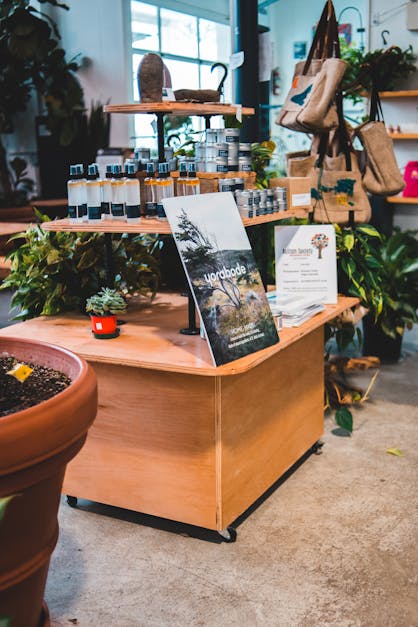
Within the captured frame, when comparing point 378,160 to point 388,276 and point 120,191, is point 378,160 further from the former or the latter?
point 120,191

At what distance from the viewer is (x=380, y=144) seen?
12.0ft

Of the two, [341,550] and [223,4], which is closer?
[341,550]

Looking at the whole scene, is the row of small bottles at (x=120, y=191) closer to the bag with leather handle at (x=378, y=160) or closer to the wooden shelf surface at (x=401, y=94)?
the bag with leather handle at (x=378, y=160)

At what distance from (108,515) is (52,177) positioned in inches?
252

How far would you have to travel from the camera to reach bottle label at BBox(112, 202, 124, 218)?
8.74 ft

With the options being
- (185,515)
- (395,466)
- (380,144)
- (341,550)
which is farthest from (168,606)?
(380,144)

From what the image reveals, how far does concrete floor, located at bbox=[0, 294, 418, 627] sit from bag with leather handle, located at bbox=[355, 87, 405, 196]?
1.38m

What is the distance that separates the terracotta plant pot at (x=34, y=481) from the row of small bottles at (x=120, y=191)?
3.43ft

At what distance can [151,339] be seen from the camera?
8.64ft

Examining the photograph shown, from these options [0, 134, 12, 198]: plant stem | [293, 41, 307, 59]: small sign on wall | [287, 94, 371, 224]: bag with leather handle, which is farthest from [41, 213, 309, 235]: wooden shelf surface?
[293, 41, 307, 59]: small sign on wall

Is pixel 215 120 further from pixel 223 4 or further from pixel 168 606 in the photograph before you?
pixel 168 606

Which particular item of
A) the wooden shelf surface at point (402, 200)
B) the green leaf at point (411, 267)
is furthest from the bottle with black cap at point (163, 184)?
the wooden shelf surface at point (402, 200)

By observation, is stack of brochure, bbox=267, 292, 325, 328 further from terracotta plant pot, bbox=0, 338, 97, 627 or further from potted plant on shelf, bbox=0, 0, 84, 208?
potted plant on shelf, bbox=0, 0, 84, 208

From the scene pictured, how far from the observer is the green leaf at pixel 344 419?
11.3 ft
